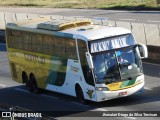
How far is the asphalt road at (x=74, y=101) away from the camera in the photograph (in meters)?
20.1

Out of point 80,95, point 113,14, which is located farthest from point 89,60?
point 113,14

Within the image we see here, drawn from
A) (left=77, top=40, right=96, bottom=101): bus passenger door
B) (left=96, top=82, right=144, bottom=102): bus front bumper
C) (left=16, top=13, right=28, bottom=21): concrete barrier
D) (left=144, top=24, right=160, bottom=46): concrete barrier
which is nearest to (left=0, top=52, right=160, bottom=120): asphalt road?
(left=96, top=82, right=144, bottom=102): bus front bumper

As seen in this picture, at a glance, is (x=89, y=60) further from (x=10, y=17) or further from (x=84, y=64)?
(x=10, y=17)

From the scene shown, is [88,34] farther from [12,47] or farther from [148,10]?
[148,10]

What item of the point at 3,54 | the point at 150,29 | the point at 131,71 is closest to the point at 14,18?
the point at 3,54

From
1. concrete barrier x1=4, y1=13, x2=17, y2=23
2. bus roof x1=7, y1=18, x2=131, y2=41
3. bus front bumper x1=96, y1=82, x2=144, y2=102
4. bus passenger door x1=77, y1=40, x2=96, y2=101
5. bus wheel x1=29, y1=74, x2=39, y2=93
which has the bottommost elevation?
concrete barrier x1=4, y1=13, x2=17, y2=23

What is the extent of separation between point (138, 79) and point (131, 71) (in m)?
0.37

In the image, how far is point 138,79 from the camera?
20.8m

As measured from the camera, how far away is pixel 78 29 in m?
22.0

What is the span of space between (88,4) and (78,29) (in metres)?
46.6

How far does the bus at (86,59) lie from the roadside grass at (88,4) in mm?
34472

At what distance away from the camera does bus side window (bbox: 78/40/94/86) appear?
20453 millimetres

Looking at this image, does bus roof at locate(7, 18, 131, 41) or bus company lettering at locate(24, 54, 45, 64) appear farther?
bus company lettering at locate(24, 54, 45, 64)

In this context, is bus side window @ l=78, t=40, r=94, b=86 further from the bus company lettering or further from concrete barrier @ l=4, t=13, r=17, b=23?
concrete barrier @ l=4, t=13, r=17, b=23
